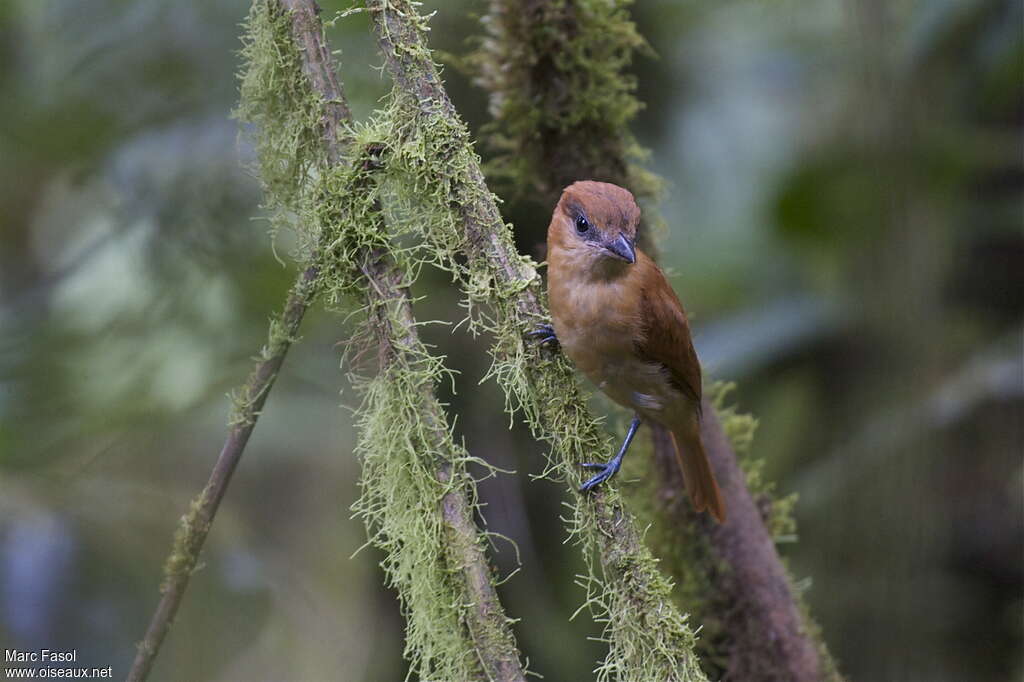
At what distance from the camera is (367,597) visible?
3.25 metres

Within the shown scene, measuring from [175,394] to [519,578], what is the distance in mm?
1239

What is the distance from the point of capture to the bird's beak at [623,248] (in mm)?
1995

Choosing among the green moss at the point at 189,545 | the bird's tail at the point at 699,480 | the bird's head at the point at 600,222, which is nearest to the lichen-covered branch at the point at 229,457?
the green moss at the point at 189,545

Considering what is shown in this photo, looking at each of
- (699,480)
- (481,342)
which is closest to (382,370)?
(699,480)

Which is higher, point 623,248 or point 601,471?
point 623,248

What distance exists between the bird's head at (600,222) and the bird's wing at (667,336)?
5.4 inches

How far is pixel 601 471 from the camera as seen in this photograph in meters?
1.63

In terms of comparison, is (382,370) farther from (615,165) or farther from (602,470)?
(615,165)

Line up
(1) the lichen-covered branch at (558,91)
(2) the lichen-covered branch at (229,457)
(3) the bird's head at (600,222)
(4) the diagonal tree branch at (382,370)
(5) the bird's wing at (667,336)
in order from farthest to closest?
(1) the lichen-covered branch at (558,91)
(5) the bird's wing at (667,336)
(3) the bird's head at (600,222)
(2) the lichen-covered branch at (229,457)
(4) the diagonal tree branch at (382,370)

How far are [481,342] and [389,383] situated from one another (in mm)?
1473

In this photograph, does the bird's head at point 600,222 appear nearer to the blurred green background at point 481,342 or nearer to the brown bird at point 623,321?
the brown bird at point 623,321

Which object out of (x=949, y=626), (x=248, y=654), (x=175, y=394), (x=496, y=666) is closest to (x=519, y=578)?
(x=248, y=654)

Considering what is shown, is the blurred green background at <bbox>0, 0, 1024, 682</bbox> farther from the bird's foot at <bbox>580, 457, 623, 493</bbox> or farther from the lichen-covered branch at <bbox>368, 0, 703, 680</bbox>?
the bird's foot at <bbox>580, 457, 623, 493</bbox>

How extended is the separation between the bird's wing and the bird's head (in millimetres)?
136
